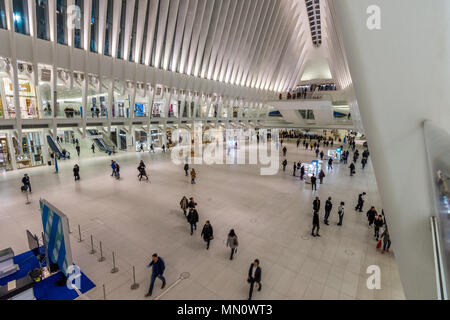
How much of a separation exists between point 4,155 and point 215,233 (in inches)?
Answer: 762

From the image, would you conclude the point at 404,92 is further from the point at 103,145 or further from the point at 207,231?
the point at 103,145

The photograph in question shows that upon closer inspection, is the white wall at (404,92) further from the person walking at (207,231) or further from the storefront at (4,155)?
the storefront at (4,155)

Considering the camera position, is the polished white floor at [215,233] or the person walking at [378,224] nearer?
the polished white floor at [215,233]

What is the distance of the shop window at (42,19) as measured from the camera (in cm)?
1553

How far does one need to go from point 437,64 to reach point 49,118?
21.5m

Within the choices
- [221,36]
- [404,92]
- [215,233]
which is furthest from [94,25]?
[404,92]

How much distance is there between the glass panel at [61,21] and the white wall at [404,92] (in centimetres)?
2056

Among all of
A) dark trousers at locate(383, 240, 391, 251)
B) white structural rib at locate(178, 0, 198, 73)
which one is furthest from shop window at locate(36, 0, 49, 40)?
dark trousers at locate(383, 240, 391, 251)

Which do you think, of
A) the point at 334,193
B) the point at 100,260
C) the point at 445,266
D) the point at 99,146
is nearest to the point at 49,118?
the point at 99,146

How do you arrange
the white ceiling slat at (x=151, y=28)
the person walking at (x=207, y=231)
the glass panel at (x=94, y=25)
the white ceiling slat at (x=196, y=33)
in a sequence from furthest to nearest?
the white ceiling slat at (x=196, y=33), the white ceiling slat at (x=151, y=28), the glass panel at (x=94, y=25), the person walking at (x=207, y=231)

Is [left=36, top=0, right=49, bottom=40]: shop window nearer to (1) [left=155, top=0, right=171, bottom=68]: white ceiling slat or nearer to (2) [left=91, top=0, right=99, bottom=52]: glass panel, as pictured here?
(2) [left=91, top=0, right=99, bottom=52]: glass panel

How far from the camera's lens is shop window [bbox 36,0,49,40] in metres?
15.5

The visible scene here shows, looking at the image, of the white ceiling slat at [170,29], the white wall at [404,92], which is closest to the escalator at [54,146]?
the white ceiling slat at [170,29]
